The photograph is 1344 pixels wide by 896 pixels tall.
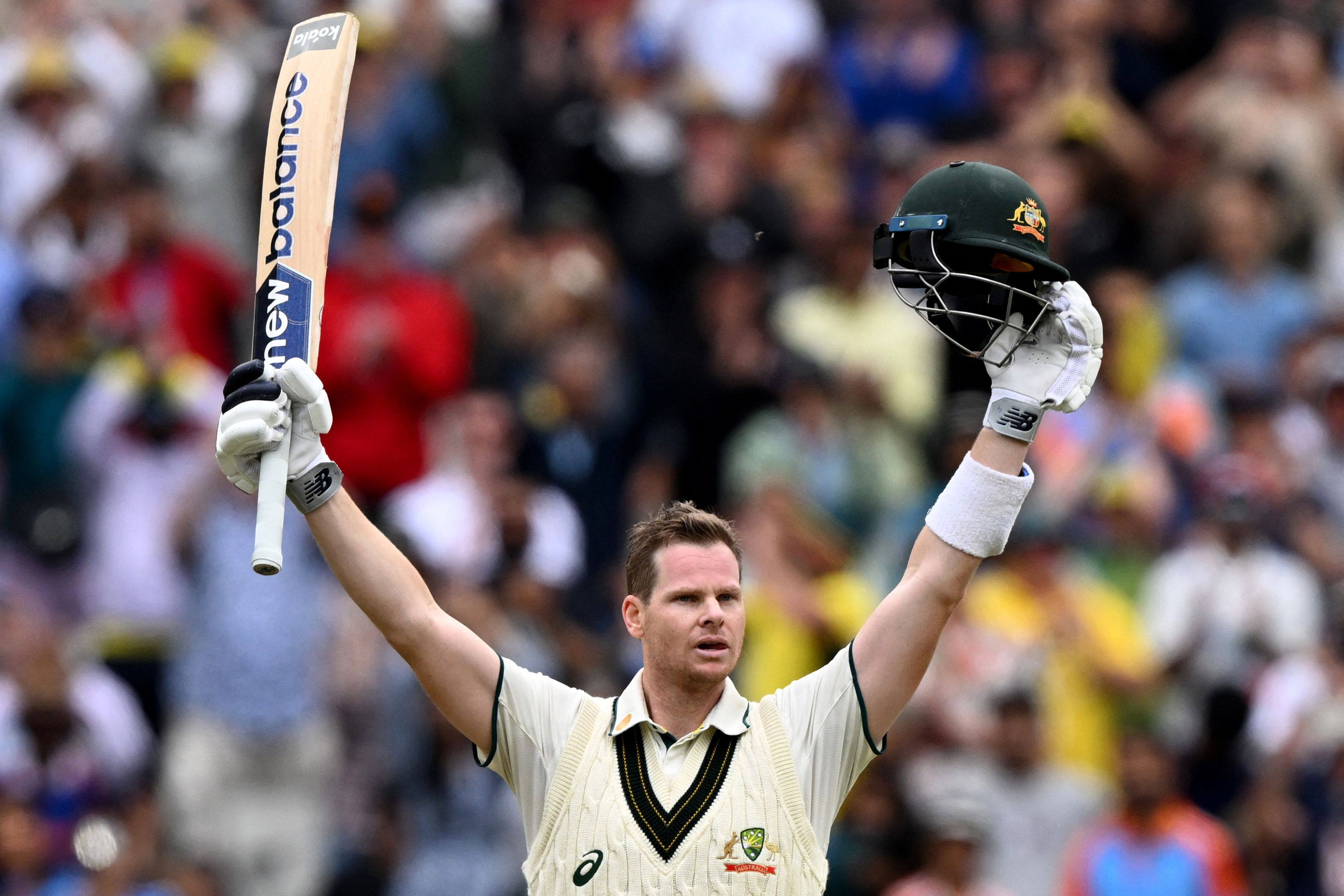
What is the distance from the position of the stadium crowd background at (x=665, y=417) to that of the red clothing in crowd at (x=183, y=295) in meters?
0.04

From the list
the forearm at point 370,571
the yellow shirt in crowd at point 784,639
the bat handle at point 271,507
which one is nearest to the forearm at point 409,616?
the forearm at point 370,571

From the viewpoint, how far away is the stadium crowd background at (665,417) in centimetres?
1075

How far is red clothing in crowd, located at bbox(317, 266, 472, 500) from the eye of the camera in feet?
Answer: 40.0

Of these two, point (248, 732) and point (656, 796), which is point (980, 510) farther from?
point (248, 732)

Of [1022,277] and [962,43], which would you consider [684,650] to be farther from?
[962,43]

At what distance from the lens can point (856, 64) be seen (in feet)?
48.5

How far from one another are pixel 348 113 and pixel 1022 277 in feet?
28.1

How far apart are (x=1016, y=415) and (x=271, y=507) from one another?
1930mm

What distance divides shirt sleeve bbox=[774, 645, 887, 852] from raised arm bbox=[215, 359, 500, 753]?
2.82 feet

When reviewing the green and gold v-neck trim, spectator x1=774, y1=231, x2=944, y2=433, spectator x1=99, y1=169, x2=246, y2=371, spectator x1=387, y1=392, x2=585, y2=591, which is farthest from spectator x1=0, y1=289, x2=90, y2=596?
the green and gold v-neck trim

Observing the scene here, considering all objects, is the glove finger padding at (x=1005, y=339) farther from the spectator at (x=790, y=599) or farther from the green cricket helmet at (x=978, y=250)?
the spectator at (x=790, y=599)

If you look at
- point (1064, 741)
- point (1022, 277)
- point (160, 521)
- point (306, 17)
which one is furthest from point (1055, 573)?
point (306, 17)

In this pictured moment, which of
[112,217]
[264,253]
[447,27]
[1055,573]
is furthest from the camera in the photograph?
[447,27]

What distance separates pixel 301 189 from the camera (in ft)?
20.5
